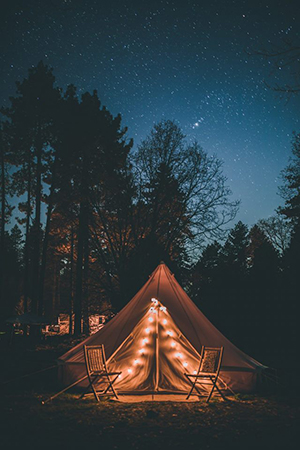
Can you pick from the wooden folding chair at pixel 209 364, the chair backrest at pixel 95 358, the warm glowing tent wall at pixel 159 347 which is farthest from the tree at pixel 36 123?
the wooden folding chair at pixel 209 364

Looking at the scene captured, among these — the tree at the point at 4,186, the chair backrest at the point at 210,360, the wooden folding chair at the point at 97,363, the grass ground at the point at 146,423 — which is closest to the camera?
the grass ground at the point at 146,423

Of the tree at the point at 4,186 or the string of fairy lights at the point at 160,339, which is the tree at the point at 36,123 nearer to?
the tree at the point at 4,186

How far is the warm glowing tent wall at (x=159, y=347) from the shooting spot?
287 inches

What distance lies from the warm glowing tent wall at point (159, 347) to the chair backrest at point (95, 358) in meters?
0.48

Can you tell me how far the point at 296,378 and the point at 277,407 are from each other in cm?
356

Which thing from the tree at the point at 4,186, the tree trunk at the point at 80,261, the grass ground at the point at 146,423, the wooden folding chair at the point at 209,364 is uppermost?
the tree at the point at 4,186

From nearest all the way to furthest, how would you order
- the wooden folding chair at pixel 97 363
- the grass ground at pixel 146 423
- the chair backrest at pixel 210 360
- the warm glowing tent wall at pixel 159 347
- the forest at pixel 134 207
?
the grass ground at pixel 146 423 < the wooden folding chair at pixel 97 363 < the chair backrest at pixel 210 360 < the warm glowing tent wall at pixel 159 347 < the forest at pixel 134 207

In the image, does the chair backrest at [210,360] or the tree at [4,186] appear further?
the tree at [4,186]

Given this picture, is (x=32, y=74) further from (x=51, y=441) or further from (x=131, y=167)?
(x=51, y=441)

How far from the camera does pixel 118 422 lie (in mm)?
5113

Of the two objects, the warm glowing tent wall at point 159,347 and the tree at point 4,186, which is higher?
the tree at point 4,186

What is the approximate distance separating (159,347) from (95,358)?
177 cm

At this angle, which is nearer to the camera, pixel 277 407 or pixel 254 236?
pixel 277 407

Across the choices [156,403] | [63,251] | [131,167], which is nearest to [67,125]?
[131,167]
